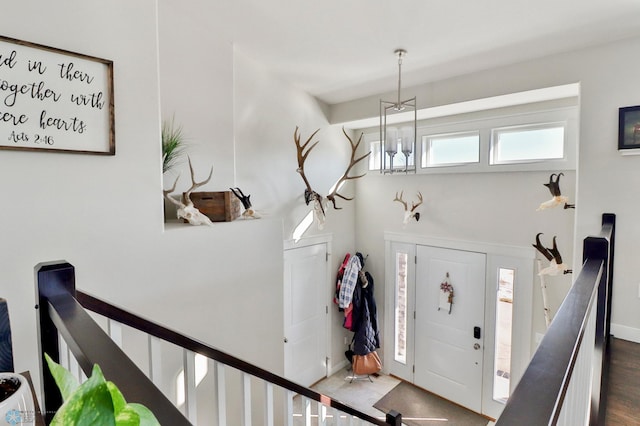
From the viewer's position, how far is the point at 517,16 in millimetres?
2414

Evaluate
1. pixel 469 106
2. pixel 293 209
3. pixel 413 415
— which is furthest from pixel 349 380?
pixel 469 106

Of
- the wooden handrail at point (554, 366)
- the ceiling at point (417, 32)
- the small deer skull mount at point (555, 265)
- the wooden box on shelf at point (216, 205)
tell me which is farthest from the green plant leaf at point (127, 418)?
the small deer skull mount at point (555, 265)

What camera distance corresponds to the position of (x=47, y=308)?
0.96m

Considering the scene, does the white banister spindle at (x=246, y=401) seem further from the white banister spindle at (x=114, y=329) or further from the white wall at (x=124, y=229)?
the white wall at (x=124, y=229)

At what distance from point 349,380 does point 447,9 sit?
→ 168 inches

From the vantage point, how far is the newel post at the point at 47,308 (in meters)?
0.97

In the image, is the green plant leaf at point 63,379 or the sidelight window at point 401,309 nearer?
the green plant leaf at point 63,379

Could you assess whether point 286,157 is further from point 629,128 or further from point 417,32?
point 629,128

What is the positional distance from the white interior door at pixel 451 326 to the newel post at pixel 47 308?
3846 millimetres

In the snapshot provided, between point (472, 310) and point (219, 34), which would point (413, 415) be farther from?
point (219, 34)

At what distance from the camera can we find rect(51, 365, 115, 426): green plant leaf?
39cm

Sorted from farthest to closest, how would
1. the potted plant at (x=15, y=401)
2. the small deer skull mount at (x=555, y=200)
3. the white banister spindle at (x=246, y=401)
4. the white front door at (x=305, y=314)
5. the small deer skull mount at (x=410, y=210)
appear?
the small deer skull mount at (x=410, y=210) < the white front door at (x=305, y=314) < the small deer skull mount at (x=555, y=200) < the white banister spindle at (x=246, y=401) < the potted plant at (x=15, y=401)

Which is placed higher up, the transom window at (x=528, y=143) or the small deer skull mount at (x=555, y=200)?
the transom window at (x=528, y=143)

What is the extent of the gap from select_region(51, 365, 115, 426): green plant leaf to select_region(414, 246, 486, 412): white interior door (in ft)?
13.2
